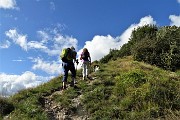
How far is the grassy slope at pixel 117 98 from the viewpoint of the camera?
1719 centimetres

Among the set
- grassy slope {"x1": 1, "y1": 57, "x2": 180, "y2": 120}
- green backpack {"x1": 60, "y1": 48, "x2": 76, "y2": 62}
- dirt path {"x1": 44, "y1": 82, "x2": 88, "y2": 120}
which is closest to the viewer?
grassy slope {"x1": 1, "y1": 57, "x2": 180, "y2": 120}

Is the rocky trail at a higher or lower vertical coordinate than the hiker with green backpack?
lower

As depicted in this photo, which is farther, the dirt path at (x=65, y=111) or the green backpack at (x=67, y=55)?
the green backpack at (x=67, y=55)

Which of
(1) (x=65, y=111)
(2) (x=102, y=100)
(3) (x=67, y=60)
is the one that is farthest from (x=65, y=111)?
(3) (x=67, y=60)

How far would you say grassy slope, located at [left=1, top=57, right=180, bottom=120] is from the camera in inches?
677

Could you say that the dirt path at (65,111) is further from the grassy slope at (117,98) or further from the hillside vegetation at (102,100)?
the grassy slope at (117,98)

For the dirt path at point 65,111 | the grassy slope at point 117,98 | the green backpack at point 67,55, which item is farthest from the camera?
the green backpack at point 67,55

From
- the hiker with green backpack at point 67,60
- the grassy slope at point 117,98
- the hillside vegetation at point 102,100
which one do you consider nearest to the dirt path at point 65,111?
the hillside vegetation at point 102,100

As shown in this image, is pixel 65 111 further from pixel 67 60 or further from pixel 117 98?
pixel 67 60

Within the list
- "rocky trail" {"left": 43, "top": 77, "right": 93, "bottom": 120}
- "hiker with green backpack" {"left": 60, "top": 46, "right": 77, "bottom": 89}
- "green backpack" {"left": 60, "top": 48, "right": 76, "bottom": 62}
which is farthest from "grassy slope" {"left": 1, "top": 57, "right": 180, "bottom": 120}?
"green backpack" {"left": 60, "top": 48, "right": 76, "bottom": 62}

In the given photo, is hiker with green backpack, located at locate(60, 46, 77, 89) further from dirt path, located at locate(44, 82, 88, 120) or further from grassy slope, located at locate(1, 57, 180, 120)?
dirt path, located at locate(44, 82, 88, 120)

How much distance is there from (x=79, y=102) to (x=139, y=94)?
2.73 m

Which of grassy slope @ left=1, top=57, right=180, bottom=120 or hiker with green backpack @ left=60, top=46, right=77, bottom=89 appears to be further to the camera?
hiker with green backpack @ left=60, top=46, right=77, bottom=89

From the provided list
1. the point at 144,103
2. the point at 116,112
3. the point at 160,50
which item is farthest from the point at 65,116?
the point at 160,50
